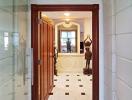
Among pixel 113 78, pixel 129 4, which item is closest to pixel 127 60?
pixel 129 4

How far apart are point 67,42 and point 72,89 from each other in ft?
13.9

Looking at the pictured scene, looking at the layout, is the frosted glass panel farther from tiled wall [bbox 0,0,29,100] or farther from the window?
the window

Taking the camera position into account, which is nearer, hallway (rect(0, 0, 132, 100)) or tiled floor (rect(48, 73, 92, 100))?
hallway (rect(0, 0, 132, 100))

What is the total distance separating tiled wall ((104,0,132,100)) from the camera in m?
1.83

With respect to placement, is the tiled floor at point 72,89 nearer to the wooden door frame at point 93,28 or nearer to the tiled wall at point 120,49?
the wooden door frame at point 93,28

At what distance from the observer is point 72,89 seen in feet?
19.0

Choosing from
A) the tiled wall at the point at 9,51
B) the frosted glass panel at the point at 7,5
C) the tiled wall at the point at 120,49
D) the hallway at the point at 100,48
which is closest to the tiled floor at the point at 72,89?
the hallway at the point at 100,48

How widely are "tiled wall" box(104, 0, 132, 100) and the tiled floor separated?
223cm

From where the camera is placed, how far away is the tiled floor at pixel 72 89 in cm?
500

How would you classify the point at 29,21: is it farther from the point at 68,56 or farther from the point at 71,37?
the point at 71,37

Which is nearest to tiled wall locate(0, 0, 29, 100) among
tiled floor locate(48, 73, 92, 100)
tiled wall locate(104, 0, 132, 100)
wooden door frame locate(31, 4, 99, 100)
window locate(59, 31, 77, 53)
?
wooden door frame locate(31, 4, 99, 100)

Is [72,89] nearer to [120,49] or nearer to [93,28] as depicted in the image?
[93,28]

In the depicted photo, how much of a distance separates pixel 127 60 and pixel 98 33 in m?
1.23

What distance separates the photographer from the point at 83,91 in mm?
5551
